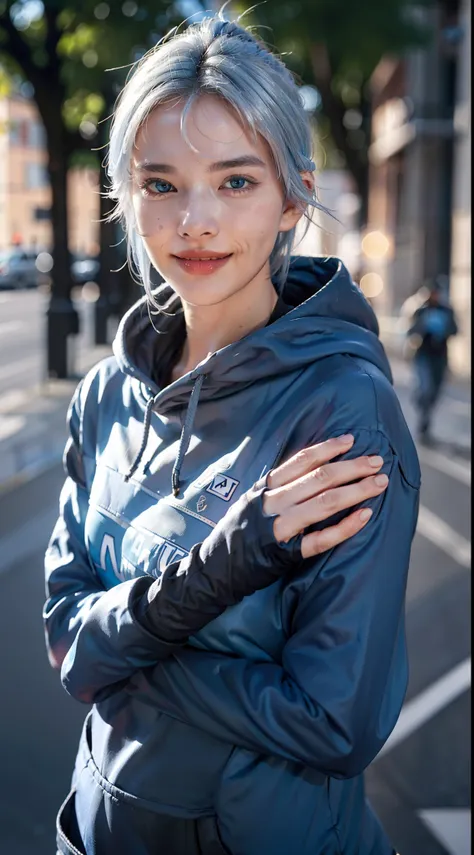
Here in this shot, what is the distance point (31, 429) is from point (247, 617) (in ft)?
31.9

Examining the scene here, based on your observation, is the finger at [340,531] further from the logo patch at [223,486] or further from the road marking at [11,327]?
the road marking at [11,327]

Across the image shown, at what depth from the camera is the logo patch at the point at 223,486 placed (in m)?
1.51

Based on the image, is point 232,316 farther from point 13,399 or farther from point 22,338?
point 22,338

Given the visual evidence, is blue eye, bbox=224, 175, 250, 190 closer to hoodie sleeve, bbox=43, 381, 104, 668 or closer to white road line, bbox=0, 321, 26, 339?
hoodie sleeve, bbox=43, 381, 104, 668

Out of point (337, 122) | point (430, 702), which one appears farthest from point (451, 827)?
point (337, 122)

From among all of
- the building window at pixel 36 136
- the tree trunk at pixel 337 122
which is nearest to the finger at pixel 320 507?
the building window at pixel 36 136

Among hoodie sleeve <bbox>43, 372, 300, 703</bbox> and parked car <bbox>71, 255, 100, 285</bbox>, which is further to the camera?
parked car <bbox>71, 255, 100, 285</bbox>

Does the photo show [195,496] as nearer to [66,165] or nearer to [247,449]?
[247,449]

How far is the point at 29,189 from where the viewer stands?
13.2 meters

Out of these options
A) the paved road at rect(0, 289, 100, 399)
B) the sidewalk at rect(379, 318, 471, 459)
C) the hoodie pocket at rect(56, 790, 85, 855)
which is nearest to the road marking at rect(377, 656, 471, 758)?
the hoodie pocket at rect(56, 790, 85, 855)

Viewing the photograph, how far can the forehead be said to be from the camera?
151 cm

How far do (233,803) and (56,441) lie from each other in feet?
29.6

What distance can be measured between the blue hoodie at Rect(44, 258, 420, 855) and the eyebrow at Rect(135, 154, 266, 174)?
232mm

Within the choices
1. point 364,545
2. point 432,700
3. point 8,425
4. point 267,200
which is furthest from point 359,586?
point 8,425
